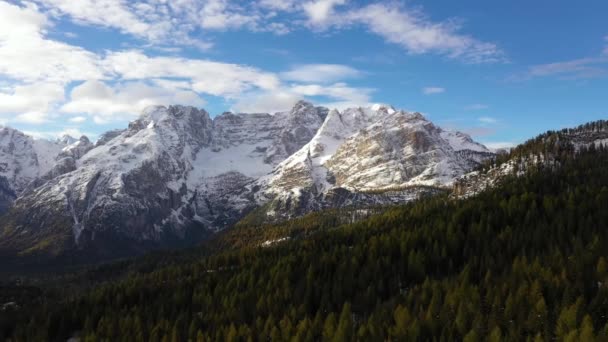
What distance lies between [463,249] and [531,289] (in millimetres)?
50293

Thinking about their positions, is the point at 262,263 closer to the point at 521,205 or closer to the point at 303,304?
the point at 303,304

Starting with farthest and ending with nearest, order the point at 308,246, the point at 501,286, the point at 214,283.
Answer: the point at 308,246 → the point at 214,283 → the point at 501,286

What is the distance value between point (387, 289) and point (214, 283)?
62.1 metres

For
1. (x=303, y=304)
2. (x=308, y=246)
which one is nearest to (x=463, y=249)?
(x=303, y=304)

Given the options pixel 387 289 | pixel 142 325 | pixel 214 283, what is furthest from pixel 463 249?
pixel 142 325

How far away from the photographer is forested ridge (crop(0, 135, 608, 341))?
3398 inches

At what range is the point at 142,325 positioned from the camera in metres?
126

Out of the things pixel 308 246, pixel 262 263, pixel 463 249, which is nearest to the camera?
pixel 463 249

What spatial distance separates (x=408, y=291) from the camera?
120 m

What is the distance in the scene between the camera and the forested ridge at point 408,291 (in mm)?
86312

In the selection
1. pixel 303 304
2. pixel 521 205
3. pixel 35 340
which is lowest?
pixel 35 340

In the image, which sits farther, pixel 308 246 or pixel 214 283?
pixel 308 246

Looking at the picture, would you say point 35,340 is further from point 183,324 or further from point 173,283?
point 173,283

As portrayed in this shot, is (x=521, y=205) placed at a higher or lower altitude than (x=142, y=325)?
higher
